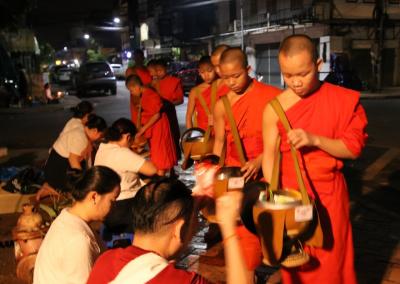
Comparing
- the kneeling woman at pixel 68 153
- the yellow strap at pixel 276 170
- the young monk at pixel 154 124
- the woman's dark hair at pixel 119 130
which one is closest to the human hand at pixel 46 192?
the kneeling woman at pixel 68 153

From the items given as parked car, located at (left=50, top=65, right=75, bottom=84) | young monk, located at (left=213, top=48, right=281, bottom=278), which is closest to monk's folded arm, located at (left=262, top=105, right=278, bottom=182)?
young monk, located at (left=213, top=48, right=281, bottom=278)

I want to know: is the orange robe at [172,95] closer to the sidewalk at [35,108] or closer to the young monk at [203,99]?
the young monk at [203,99]

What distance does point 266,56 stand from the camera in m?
27.3

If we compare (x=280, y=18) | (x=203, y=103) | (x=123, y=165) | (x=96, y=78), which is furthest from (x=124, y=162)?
(x=280, y=18)

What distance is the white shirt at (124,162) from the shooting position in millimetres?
3973

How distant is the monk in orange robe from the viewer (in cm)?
709

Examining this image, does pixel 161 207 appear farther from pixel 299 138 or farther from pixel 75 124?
pixel 75 124

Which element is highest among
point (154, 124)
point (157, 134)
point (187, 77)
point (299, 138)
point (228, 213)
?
point (299, 138)

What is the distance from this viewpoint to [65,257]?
8.34 feet

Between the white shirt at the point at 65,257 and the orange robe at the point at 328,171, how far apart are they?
1121 millimetres

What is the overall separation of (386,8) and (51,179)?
74.0ft

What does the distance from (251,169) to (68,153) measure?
2.59m

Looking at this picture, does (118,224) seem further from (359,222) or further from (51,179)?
(359,222)

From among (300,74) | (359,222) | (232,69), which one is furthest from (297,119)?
(359,222)
